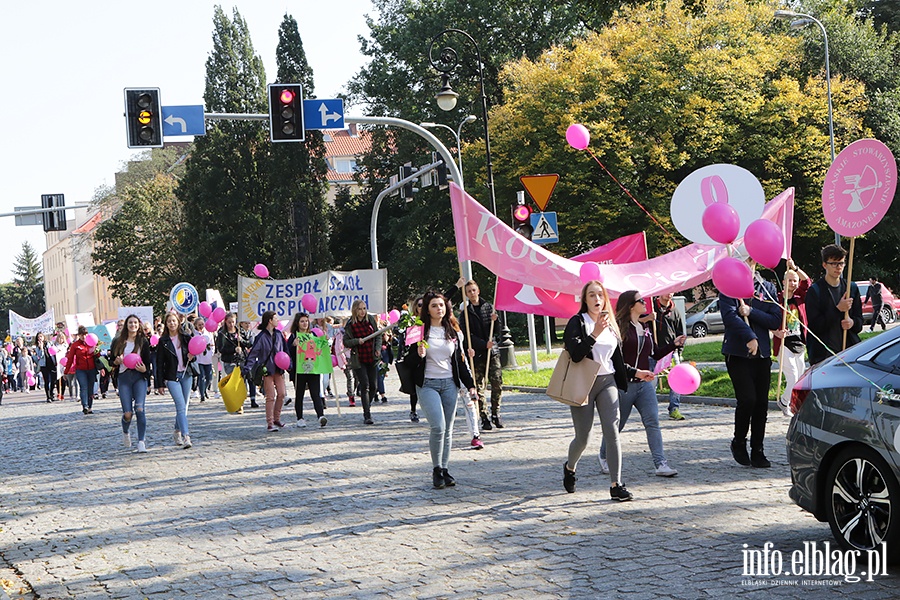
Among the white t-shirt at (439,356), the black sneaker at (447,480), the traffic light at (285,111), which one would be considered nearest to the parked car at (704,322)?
the traffic light at (285,111)

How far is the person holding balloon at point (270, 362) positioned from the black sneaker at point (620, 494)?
8.07m

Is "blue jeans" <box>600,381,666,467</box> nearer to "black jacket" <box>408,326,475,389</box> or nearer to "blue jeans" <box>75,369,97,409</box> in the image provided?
"black jacket" <box>408,326,475,389</box>

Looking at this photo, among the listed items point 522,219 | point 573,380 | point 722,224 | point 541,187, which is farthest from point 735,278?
point 522,219

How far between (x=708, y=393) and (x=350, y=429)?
5329 millimetres

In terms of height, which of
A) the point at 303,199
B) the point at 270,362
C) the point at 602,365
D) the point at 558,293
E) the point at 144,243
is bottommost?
the point at 602,365

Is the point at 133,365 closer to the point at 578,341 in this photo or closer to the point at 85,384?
the point at 578,341

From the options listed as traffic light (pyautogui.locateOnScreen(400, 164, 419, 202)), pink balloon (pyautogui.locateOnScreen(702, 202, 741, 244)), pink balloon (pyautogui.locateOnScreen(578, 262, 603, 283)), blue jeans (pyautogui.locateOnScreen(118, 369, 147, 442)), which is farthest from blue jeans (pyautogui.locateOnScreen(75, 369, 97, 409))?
pink balloon (pyautogui.locateOnScreen(702, 202, 741, 244))

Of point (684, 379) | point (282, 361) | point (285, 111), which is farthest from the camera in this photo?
point (285, 111)

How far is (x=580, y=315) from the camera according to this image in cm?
862

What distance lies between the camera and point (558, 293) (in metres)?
14.9

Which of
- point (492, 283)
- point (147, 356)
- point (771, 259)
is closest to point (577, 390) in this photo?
point (771, 259)

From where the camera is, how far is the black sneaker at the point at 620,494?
845cm

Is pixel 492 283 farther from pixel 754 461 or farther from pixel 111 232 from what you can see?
pixel 754 461

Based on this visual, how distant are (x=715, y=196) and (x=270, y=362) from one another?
7.20 m
